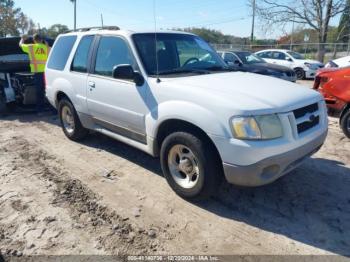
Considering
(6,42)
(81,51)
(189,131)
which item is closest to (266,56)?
(6,42)

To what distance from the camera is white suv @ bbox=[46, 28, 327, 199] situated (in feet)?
10.5

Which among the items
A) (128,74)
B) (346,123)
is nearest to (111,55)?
(128,74)

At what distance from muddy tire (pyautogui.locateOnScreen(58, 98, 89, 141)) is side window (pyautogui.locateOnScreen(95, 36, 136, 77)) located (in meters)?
1.26

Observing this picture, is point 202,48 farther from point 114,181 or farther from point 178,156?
point 114,181

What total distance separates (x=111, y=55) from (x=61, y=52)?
1797 mm

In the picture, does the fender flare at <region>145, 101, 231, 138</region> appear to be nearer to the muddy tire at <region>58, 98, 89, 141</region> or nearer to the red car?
the muddy tire at <region>58, 98, 89, 141</region>

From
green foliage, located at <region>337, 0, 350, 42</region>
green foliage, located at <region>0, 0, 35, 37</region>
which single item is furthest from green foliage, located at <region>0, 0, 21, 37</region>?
green foliage, located at <region>337, 0, 350, 42</region>

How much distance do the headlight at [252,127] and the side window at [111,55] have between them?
1.74 metres

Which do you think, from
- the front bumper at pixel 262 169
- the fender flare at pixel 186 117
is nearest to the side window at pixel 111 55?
the fender flare at pixel 186 117

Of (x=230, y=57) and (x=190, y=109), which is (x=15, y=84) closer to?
(x=190, y=109)

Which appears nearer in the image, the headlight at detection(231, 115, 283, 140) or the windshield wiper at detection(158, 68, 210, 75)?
the headlight at detection(231, 115, 283, 140)

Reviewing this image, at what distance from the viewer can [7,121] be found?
26.7 feet

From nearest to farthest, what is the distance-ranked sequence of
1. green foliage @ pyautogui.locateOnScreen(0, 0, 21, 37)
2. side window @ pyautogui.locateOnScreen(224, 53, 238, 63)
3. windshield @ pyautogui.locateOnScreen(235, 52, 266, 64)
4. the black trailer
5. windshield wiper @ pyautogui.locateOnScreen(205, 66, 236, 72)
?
windshield wiper @ pyautogui.locateOnScreen(205, 66, 236, 72), the black trailer, windshield @ pyautogui.locateOnScreen(235, 52, 266, 64), side window @ pyautogui.locateOnScreen(224, 53, 238, 63), green foliage @ pyautogui.locateOnScreen(0, 0, 21, 37)

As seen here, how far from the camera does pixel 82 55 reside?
5324 millimetres
